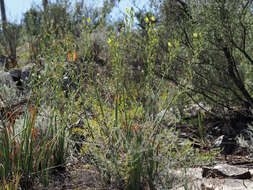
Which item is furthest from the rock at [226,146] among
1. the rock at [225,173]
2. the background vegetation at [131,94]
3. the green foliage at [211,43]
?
the rock at [225,173]

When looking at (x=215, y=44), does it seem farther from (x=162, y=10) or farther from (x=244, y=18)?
(x=162, y=10)

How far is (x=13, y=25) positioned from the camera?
10844 millimetres

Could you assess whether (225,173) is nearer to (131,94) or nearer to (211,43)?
(131,94)

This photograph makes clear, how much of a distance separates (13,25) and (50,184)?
9.69 meters

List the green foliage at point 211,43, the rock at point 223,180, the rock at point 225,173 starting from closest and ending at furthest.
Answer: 1. the rock at point 223,180
2. the rock at point 225,173
3. the green foliage at point 211,43

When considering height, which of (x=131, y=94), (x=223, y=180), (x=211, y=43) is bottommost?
(x=223, y=180)

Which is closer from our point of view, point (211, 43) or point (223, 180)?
point (223, 180)

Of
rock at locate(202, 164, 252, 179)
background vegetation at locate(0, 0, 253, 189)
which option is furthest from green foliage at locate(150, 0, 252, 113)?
rock at locate(202, 164, 252, 179)

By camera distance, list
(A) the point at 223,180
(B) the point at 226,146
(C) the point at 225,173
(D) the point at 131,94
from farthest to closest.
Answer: (B) the point at 226,146 → (D) the point at 131,94 → (C) the point at 225,173 → (A) the point at 223,180

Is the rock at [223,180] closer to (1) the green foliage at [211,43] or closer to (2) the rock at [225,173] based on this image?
(2) the rock at [225,173]

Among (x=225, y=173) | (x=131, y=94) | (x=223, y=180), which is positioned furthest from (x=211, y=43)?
(x=223, y=180)

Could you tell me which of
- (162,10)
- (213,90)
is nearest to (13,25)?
(162,10)

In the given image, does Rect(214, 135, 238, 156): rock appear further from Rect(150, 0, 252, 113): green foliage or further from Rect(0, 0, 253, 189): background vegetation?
Rect(150, 0, 252, 113): green foliage

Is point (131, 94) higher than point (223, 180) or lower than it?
higher
